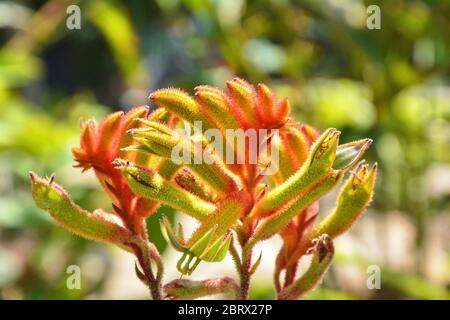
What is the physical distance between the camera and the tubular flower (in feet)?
1.66

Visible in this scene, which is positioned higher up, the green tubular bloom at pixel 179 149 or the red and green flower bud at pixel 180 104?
the red and green flower bud at pixel 180 104

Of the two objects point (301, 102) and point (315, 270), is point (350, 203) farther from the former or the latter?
point (301, 102)

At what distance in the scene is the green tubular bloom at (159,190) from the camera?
0.50 m

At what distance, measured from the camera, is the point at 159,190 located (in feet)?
1.68

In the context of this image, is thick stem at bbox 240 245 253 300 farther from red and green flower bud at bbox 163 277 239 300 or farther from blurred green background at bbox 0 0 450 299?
blurred green background at bbox 0 0 450 299

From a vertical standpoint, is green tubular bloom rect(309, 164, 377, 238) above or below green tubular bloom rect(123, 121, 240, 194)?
below

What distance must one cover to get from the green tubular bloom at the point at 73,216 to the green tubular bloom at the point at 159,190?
5 centimetres

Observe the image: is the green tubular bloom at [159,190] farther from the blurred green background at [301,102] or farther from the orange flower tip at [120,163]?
the blurred green background at [301,102]

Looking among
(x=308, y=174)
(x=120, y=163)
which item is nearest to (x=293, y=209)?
(x=308, y=174)

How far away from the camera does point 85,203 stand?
4.91 ft

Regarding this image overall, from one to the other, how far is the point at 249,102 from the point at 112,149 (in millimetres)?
111

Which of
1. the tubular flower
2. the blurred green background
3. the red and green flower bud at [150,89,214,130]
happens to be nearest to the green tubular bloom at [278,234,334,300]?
the tubular flower

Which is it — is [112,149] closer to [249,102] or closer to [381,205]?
[249,102]

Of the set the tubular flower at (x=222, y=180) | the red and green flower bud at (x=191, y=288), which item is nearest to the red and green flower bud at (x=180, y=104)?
the tubular flower at (x=222, y=180)
